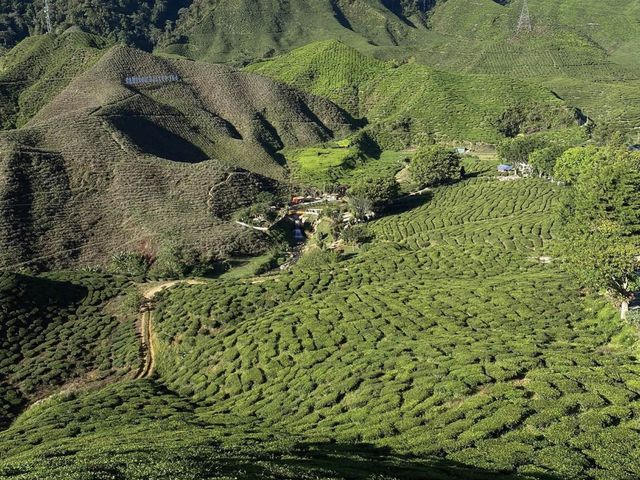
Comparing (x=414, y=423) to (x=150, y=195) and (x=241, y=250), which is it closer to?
(x=241, y=250)

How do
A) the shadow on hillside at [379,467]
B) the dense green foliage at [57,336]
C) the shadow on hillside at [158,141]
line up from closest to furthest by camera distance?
the shadow on hillside at [379,467]
the dense green foliage at [57,336]
the shadow on hillside at [158,141]

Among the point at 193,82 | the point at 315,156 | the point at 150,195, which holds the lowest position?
the point at 315,156

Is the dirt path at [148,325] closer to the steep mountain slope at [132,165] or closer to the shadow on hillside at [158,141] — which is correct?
the steep mountain slope at [132,165]

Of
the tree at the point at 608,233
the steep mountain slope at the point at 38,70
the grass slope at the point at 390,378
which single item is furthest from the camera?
the steep mountain slope at the point at 38,70

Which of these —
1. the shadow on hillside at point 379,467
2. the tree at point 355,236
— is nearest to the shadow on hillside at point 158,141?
the tree at point 355,236

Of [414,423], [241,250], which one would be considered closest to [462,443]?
[414,423]

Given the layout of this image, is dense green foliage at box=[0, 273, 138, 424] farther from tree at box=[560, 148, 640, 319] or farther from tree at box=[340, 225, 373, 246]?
tree at box=[560, 148, 640, 319]

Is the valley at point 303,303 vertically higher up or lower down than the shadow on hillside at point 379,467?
lower down

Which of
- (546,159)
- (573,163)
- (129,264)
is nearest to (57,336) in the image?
(129,264)
